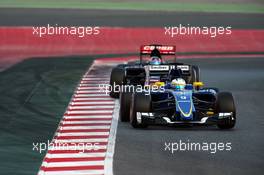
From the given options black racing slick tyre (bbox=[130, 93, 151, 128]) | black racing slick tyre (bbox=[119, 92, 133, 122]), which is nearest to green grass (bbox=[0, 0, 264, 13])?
black racing slick tyre (bbox=[119, 92, 133, 122])

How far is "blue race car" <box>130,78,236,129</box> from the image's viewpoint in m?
25.8

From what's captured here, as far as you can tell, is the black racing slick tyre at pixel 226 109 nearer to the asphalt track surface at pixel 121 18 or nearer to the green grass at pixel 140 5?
the asphalt track surface at pixel 121 18

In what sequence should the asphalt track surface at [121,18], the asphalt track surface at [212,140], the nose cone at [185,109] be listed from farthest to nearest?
1. the asphalt track surface at [121,18]
2. the nose cone at [185,109]
3. the asphalt track surface at [212,140]

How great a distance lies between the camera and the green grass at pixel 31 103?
22.3m

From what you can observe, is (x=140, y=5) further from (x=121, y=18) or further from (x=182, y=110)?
(x=182, y=110)

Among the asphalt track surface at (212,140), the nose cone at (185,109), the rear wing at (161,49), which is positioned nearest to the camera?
the asphalt track surface at (212,140)

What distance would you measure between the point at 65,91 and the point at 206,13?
3941 centimetres

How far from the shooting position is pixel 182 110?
2577 cm

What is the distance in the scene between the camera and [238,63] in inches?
1869

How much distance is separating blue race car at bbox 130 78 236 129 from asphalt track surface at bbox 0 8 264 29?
123 feet

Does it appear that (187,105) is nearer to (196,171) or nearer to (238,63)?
(196,171)

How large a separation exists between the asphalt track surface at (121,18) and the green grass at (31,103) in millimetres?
15367

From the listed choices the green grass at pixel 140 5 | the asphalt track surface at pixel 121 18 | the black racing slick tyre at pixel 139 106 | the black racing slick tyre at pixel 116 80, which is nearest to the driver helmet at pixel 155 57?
the black racing slick tyre at pixel 116 80

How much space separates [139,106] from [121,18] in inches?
1702
